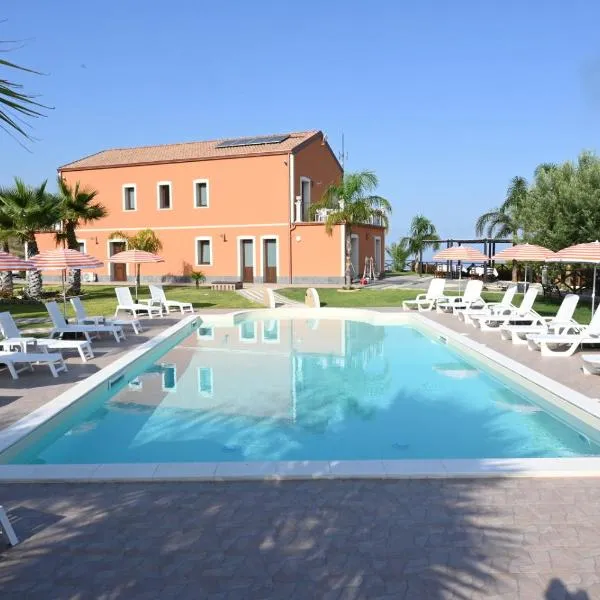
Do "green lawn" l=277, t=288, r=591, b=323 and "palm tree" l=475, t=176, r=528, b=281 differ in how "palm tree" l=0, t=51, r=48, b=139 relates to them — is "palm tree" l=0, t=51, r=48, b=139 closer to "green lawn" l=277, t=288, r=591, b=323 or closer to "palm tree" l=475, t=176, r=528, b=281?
"green lawn" l=277, t=288, r=591, b=323

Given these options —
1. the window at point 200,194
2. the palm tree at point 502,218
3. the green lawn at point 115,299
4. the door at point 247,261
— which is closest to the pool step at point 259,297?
the green lawn at point 115,299

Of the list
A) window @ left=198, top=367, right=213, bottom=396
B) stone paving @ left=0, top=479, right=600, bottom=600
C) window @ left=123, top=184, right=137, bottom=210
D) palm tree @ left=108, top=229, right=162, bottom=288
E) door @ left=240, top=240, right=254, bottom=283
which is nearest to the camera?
stone paving @ left=0, top=479, right=600, bottom=600

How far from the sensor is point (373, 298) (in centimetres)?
2200

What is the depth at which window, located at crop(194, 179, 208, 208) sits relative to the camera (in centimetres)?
2952

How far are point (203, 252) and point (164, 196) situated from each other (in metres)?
3.88

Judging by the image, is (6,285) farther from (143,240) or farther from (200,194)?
(200,194)

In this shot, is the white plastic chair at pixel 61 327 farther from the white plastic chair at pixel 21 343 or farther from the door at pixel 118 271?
the door at pixel 118 271

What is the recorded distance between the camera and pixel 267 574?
3.15m

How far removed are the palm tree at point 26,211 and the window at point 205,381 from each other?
13.0 metres

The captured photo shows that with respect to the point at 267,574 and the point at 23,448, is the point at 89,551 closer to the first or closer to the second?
the point at 267,574

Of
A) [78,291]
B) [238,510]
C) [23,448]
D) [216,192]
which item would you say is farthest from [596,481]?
[216,192]

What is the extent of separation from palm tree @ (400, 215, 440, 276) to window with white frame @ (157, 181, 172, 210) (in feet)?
60.7

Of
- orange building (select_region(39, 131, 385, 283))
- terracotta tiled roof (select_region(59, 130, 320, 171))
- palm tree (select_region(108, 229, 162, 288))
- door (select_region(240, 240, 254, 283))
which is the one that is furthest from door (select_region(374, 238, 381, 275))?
palm tree (select_region(108, 229, 162, 288))

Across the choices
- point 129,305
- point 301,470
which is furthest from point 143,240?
point 301,470
